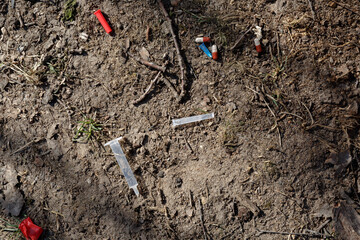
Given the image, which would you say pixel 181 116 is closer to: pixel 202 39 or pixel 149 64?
pixel 149 64

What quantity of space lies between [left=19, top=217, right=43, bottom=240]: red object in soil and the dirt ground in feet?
0.22

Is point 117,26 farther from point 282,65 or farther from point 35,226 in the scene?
point 35,226

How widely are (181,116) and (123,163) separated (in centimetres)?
73

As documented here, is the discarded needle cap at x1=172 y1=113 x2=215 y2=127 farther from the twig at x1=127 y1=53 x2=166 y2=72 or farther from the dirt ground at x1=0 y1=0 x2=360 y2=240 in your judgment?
the twig at x1=127 y1=53 x2=166 y2=72

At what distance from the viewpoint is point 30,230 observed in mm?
2838

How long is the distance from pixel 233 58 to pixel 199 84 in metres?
0.42

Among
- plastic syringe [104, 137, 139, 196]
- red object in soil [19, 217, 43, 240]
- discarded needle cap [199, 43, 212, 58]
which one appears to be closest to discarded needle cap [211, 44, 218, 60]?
discarded needle cap [199, 43, 212, 58]

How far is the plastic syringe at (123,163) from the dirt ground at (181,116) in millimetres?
55

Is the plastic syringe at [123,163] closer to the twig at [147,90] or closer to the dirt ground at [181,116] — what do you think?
the dirt ground at [181,116]

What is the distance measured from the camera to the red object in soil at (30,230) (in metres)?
2.83

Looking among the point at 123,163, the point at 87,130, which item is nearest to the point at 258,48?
the point at 123,163

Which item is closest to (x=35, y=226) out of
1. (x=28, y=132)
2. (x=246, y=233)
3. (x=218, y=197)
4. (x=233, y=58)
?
(x=28, y=132)

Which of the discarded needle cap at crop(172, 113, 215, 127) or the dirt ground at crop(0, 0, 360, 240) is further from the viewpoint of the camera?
the discarded needle cap at crop(172, 113, 215, 127)

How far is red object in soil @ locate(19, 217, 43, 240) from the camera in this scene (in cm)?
283
